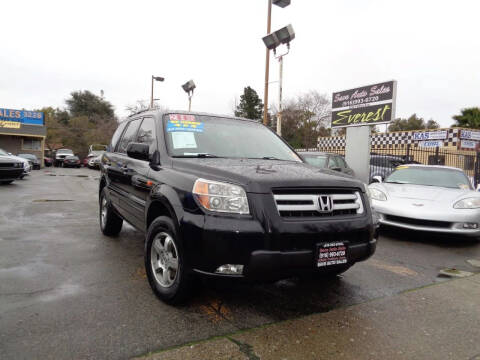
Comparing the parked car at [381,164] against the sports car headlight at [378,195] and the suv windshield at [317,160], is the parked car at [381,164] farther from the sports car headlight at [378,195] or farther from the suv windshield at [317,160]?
the sports car headlight at [378,195]

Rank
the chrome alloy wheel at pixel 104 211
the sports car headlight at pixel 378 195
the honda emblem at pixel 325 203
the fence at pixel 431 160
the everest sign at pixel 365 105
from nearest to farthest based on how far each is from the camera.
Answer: the honda emblem at pixel 325 203, the chrome alloy wheel at pixel 104 211, the sports car headlight at pixel 378 195, the everest sign at pixel 365 105, the fence at pixel 431 160

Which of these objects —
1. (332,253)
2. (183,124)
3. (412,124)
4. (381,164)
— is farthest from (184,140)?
(412,124)

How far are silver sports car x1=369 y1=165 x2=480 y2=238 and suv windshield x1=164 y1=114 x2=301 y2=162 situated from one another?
1962mm

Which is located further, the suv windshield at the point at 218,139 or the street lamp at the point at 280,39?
the street lamp at the point at 280,39

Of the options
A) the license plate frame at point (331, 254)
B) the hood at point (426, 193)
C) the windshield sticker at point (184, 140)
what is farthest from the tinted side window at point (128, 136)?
the hood at point (426, 193)

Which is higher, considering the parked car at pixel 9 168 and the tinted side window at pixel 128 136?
the tinted side window at pixel 128 136

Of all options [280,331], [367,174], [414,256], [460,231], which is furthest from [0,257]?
[367,174]

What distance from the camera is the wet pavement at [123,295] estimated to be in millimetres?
2334

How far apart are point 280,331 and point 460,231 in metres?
4.19

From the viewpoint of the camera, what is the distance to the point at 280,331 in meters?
2.50

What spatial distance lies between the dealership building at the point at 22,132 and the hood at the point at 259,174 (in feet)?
106

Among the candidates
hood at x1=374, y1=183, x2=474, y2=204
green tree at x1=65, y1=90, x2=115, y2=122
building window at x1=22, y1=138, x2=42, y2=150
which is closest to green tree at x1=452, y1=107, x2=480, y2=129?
hood at x1=374, y1=183, x2=474, y2=204

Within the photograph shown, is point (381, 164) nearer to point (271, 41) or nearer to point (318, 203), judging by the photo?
point (271, 41)

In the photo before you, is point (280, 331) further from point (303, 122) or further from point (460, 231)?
point (303, 122)
